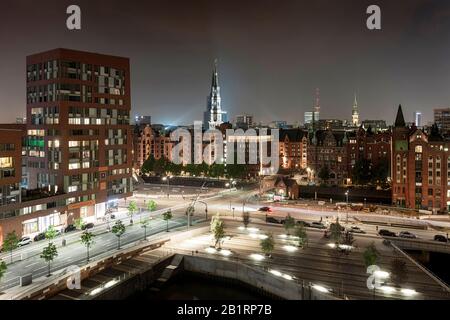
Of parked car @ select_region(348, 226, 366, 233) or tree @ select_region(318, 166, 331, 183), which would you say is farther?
tree @ select_region(318, 166, 331, 183)

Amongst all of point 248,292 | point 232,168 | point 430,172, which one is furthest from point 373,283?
point 232,168

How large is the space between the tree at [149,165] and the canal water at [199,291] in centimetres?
6862

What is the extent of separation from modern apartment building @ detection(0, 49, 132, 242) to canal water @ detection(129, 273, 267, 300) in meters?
19.5

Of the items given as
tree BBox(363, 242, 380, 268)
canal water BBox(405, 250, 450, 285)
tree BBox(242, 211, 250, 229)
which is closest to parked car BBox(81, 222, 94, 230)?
tree BBox(242, 211, 250, 229)

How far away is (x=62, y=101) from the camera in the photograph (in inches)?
2106

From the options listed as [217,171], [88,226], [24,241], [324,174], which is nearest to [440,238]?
[88,226]

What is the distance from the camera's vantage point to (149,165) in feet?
348

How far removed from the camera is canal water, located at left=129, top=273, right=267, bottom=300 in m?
35.0

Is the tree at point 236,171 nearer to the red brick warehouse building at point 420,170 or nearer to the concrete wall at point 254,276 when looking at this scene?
the red brick warehouse building at point 420,170

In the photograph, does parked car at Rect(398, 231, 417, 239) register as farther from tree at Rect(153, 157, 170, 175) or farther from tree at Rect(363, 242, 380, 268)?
tree at Rect(153, 157, 170, 175)

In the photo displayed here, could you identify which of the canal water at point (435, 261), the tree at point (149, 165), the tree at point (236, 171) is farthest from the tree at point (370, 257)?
the tree at point (149, 165)

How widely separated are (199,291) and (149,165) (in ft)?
237

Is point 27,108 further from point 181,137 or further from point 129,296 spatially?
point 181,137

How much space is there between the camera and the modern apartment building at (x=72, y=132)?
5338cm
